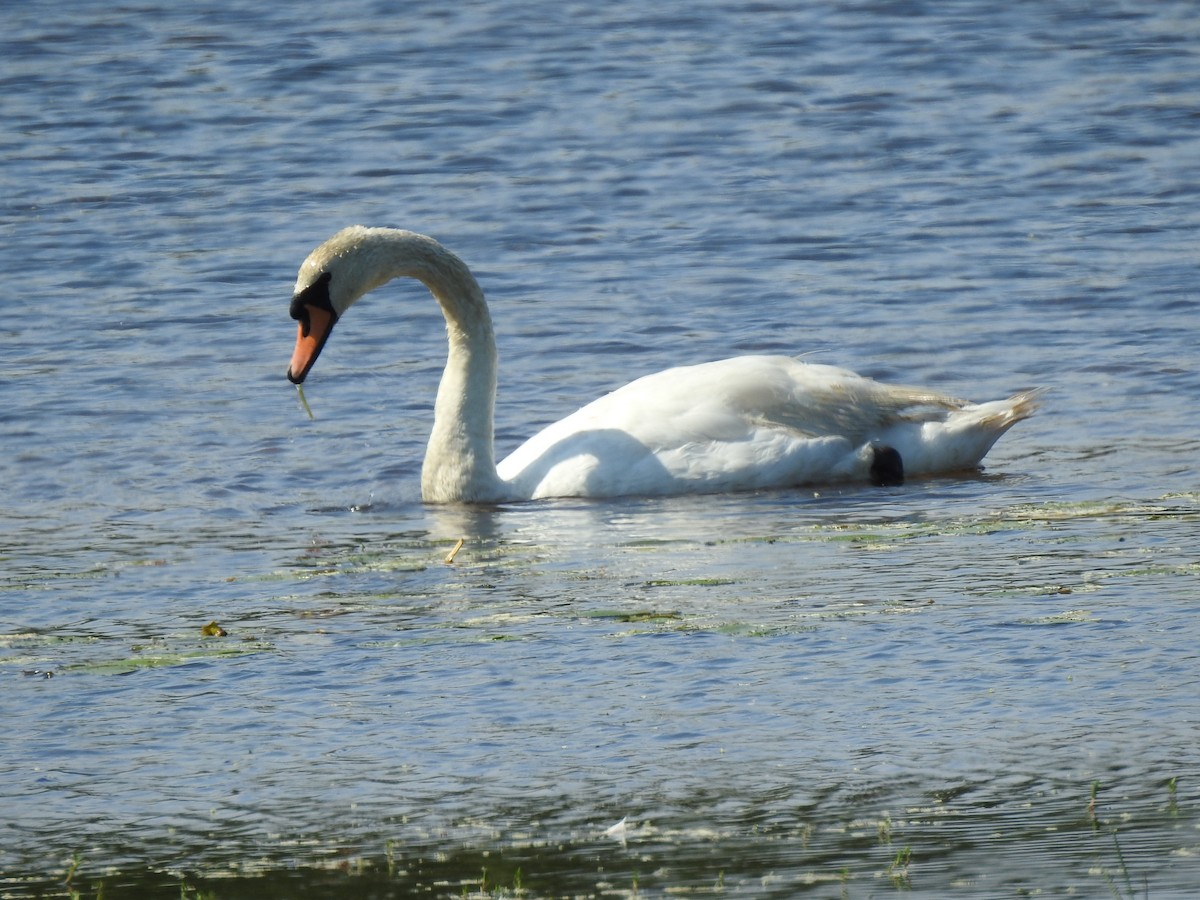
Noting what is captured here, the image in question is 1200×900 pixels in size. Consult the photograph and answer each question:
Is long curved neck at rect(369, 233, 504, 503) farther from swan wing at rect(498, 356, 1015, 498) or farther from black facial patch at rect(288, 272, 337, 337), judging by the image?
black facial patch at rect(288, 272, 337, 337)

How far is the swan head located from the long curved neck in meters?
0.18

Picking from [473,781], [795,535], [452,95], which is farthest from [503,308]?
[473,781]

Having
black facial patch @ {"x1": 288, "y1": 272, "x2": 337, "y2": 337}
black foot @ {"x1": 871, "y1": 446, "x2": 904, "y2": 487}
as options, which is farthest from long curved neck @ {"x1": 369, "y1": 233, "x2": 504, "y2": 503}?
black foot @ {"x1": 871, "y1": 446, "x2": 904, "y2": 487}

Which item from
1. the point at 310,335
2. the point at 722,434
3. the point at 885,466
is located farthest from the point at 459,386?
the point at 885,466

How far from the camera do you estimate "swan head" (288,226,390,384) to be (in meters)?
9.61

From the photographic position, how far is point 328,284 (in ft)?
32.0

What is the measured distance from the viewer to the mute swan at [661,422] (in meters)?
9.44

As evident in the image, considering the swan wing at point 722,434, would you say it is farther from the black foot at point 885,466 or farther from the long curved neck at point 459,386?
the long curved neck at point 459,386

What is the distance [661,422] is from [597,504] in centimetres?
50

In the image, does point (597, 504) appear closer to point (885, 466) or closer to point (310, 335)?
point (885, 466)

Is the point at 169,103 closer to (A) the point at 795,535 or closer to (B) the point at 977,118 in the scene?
(B) the point at 977,118

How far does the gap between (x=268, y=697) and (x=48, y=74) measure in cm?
1606

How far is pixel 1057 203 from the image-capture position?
51.9 feet

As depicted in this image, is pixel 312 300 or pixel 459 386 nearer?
pixel 312 300
